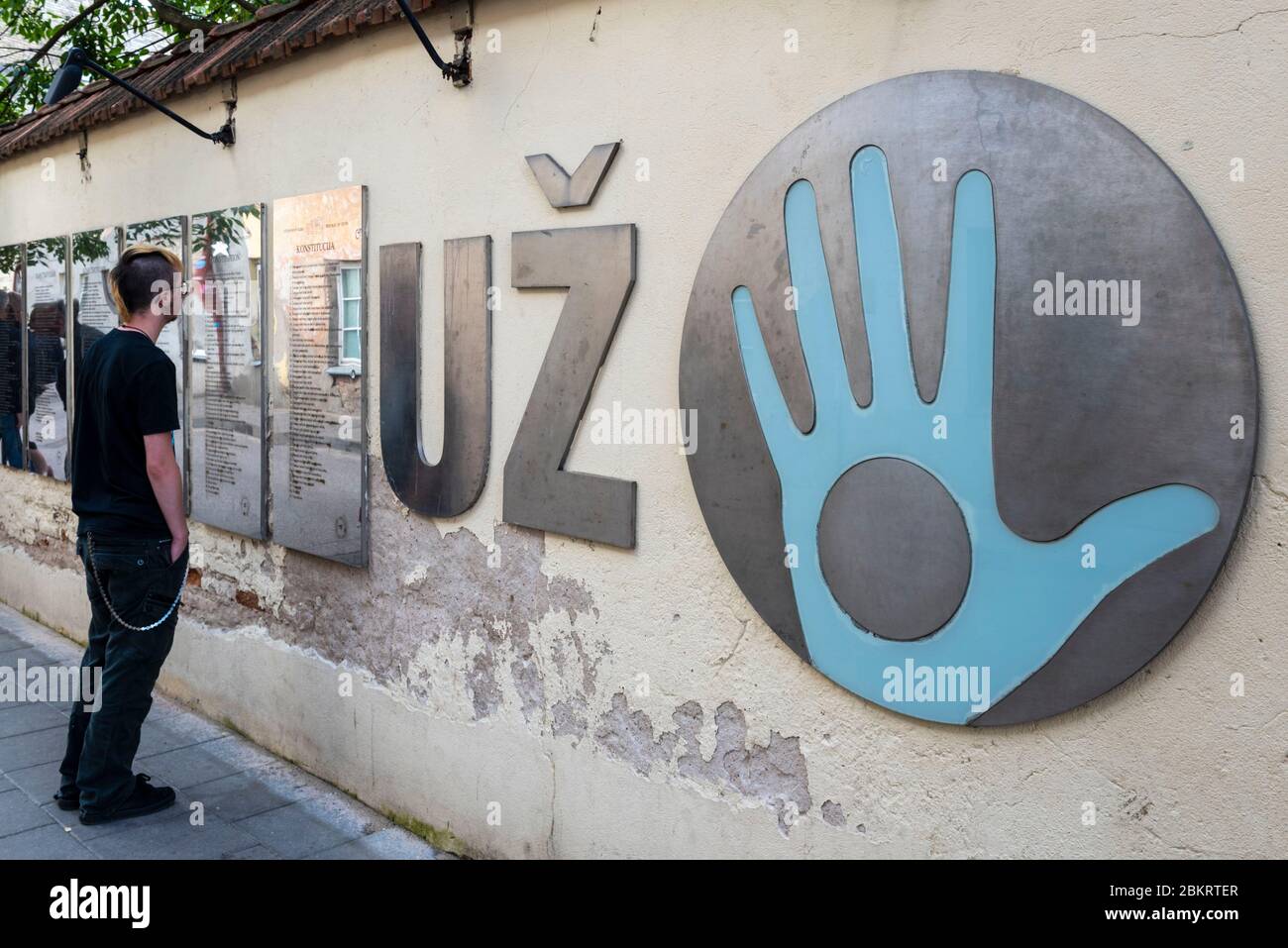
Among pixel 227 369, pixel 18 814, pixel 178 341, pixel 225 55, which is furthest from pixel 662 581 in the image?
pixel 178 341

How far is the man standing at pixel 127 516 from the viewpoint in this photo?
3934 mm

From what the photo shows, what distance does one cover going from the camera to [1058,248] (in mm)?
2295

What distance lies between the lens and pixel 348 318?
4348 mm

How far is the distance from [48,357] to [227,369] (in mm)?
2603

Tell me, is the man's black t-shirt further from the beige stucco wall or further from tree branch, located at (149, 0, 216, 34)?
tree branch, located at (149, 0, 216, 34)

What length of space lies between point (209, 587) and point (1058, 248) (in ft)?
14.4

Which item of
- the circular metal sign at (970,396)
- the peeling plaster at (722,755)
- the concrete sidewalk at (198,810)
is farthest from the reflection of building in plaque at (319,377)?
the circular metal sign at (970,396)

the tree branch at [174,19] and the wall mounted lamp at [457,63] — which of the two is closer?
the wall mounted lamp at [457,63]

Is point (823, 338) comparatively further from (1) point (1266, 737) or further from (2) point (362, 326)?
(2) point (362, 326)

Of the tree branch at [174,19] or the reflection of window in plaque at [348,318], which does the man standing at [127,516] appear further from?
the tree branch at [174,19]

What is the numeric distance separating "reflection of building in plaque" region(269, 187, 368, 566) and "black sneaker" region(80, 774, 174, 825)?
42.4 inches

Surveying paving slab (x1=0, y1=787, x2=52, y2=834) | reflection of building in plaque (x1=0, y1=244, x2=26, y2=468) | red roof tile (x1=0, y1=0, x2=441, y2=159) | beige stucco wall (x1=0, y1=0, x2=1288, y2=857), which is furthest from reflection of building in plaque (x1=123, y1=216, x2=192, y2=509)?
reflection of building in plaque (x1=0, y1=244, x2=26, y2=468)

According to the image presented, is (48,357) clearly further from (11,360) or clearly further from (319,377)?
(319,377)

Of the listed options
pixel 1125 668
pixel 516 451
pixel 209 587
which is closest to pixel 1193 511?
pixel 1125 668
